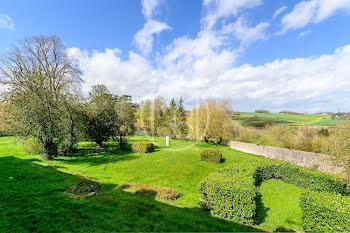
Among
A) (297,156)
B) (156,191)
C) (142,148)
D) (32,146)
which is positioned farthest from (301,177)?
(32,146)

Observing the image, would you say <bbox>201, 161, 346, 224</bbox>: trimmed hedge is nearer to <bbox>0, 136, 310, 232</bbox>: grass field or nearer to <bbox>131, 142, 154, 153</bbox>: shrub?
<bbox>0, 136, 310, 232</bbox>: grass field

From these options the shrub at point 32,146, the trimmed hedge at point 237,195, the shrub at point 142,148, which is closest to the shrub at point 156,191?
the trimmed hedge at point 237,195

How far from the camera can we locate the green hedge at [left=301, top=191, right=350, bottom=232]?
5.80m

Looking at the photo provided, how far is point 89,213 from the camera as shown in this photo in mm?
6254

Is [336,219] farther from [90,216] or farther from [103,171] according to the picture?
[103,171]

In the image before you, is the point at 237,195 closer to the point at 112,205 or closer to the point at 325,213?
the point at 325,213

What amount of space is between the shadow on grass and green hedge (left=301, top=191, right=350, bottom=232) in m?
2.84

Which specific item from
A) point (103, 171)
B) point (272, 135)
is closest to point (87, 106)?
point (103, 171)

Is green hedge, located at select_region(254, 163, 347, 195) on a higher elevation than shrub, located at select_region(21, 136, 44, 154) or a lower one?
lower

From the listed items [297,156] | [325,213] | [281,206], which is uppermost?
[325,213]

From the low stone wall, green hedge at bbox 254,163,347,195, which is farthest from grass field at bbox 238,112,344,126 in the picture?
green hedge at bbox 254,163,347,195

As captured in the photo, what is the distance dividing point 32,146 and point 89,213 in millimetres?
15619

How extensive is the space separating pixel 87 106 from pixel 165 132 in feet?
83.2

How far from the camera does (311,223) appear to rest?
254 inches
